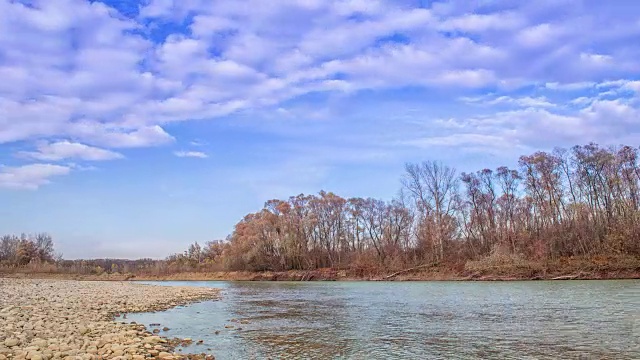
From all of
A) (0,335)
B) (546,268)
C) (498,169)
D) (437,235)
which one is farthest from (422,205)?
(0,335)

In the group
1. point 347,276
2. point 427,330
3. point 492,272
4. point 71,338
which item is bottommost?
point 347,276

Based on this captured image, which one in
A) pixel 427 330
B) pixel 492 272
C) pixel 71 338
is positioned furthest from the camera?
pixel 492 272

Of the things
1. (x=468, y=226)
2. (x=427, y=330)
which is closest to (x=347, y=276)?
(x=468, y=226)

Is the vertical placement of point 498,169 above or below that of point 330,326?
above

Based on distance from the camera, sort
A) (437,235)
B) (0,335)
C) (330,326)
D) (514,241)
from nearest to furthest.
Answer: (0,335), (330,326), (514,241), (437,235)

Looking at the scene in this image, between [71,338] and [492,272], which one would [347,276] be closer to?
[492,272]

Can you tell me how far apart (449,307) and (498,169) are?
5206 cm

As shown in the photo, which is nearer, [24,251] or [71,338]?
[71,338]

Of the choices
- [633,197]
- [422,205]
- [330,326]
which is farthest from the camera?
[422,205]

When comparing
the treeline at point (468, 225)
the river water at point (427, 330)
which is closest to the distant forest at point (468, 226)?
the treeline at point (468, 225)

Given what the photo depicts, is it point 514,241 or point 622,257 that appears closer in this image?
point 622,257

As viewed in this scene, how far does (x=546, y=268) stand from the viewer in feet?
166

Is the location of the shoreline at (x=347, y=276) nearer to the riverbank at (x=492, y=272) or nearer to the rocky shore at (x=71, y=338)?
the riverbank at (x=492, y=272)

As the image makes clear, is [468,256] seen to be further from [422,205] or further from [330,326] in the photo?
[330,326]
